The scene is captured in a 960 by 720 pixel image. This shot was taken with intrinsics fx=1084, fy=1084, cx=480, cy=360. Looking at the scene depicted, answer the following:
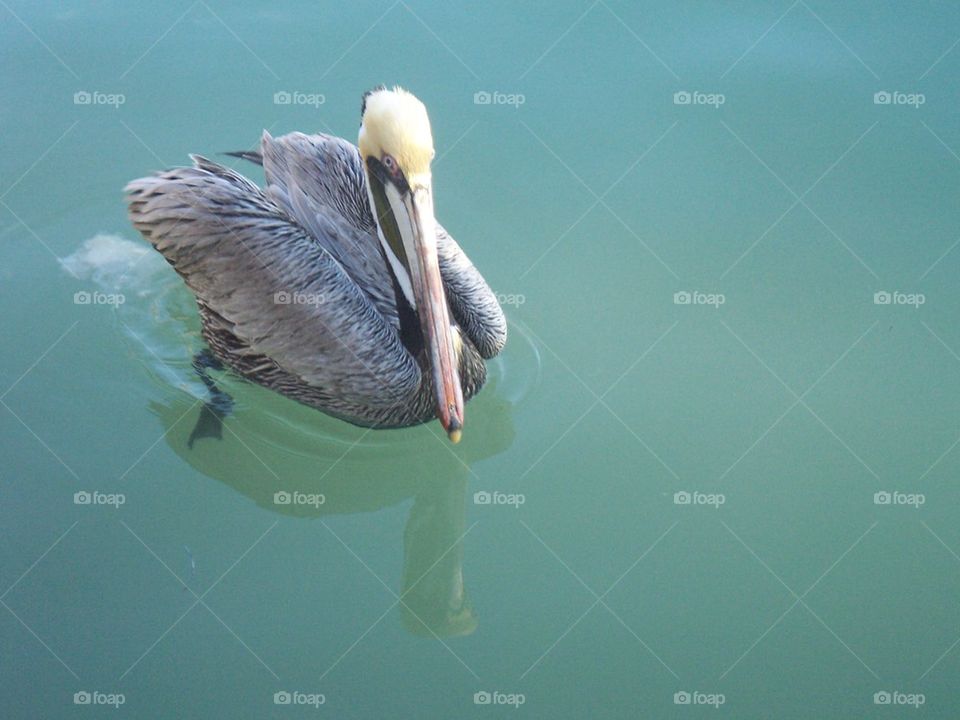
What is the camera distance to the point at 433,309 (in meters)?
4.94

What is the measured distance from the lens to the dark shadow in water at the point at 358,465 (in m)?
5.31

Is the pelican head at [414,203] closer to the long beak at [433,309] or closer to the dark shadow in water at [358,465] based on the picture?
the long beak at [433,309]

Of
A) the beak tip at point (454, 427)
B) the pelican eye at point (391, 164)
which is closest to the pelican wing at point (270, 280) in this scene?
the beak tip at point (454, 427)

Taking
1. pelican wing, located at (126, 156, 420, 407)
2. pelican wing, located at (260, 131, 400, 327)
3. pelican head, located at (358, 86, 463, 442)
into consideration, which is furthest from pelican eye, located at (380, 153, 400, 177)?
pelican wing, located at (260, 131, 400, 327)

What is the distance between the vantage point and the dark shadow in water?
5.31m

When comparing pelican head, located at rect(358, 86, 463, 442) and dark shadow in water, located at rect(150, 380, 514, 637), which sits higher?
pelican head, located at rect(358, 86, 463, 442)

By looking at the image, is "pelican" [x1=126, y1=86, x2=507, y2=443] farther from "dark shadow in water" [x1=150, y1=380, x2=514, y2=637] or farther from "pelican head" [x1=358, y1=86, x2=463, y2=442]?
"dark shadow in water" [x1=150, y1=380, x2=514, y2=637]

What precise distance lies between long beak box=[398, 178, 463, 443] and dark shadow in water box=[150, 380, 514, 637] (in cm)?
65

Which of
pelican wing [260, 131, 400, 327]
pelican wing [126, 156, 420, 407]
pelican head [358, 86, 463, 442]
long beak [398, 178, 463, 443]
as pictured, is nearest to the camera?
pelican head [358, 86, 463, 442]

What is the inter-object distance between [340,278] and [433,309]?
26.0 inches

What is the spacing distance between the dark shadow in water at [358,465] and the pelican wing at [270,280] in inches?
14.0

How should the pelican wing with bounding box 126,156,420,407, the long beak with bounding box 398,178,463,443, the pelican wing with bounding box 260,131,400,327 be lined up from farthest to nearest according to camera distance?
1. the pelican wing with bounding box 260,131,400,327
2. the pelican wing with bounding box 126,156,420,407
3. the long beak with bounding box 398,178,463,443

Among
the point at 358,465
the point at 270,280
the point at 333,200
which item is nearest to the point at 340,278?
the point at 270,280

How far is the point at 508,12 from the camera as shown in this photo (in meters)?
7.84
